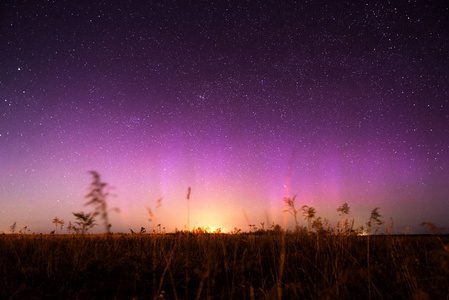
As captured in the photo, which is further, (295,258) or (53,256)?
(295,258)

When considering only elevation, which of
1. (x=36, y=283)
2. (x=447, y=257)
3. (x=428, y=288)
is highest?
(x=447, y=257)

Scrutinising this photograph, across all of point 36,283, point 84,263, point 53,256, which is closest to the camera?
point 36,283

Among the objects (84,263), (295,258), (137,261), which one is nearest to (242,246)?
(295,258)

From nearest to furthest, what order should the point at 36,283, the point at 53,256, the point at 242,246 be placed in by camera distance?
the point at 36,283
the point at 53,256
the point at 242,246

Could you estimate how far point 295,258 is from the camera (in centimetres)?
456

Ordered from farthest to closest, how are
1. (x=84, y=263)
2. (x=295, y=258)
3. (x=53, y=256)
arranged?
(x=295, y=258), (x=53, y=256), (x=84, y=263)

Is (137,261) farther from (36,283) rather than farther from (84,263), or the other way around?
(36,283)

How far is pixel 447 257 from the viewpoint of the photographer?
7.14 ft

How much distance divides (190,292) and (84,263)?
1.57m

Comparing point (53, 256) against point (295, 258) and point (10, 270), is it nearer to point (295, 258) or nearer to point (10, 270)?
point (10, 270)

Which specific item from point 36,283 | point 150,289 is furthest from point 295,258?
point 36,283

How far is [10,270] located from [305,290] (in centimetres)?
372

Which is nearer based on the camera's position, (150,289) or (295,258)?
(150,289)

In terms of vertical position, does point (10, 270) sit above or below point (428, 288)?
above
